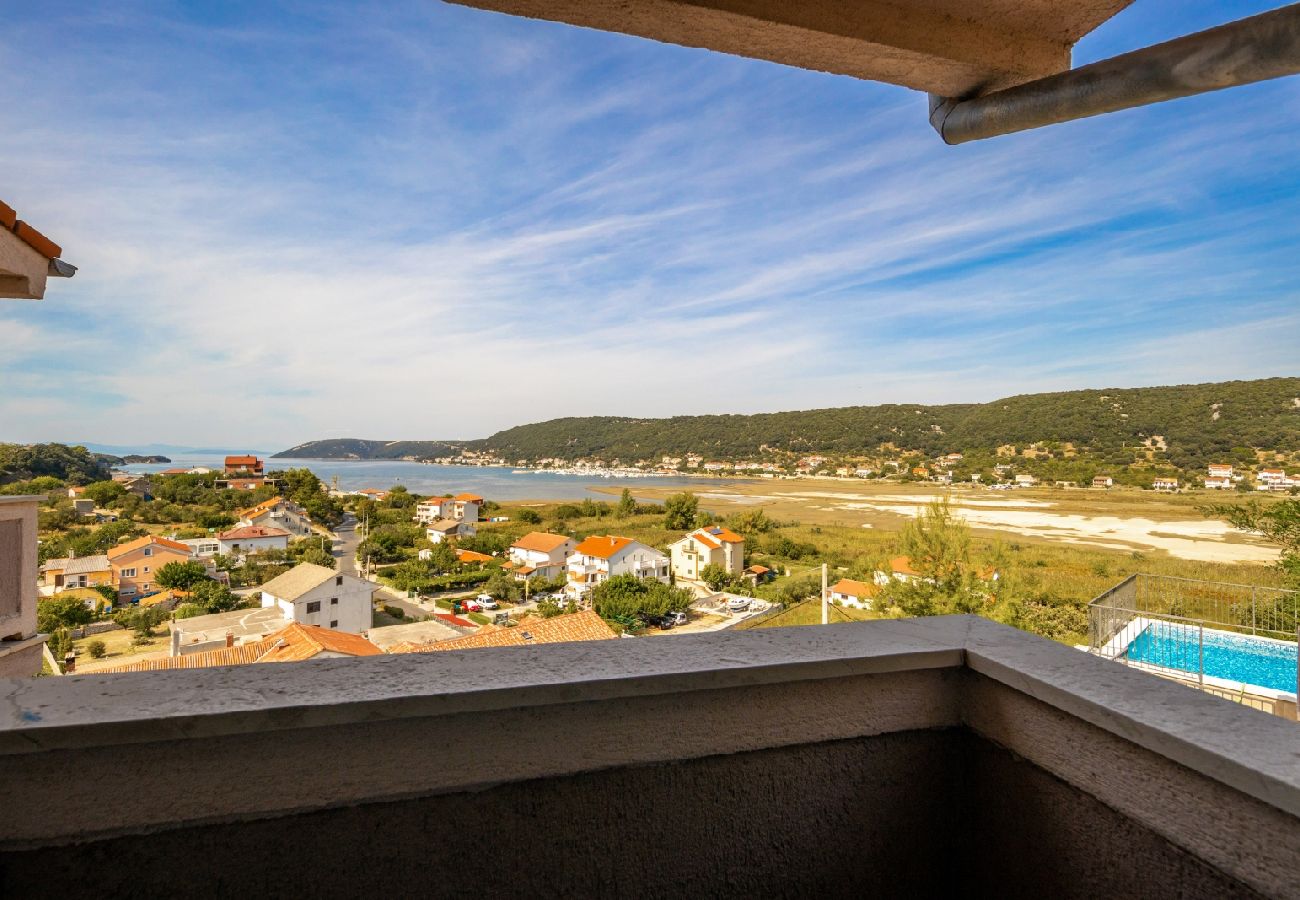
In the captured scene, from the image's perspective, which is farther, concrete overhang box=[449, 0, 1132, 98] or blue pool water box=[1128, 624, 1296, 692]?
blue pool water box=[1128, 624, 1296, 692]

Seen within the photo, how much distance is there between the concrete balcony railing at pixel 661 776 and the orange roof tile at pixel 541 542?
18634mm

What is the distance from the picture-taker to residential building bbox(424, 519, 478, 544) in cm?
2088

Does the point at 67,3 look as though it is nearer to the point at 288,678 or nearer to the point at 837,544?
the point at 288,678

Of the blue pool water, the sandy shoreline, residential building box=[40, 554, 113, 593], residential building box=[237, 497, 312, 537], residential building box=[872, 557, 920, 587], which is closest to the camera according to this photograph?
the blue pool water

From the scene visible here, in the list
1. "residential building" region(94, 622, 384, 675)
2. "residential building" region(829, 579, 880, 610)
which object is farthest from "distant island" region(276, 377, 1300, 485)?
"residential building" region(94, 622, 384, 675)

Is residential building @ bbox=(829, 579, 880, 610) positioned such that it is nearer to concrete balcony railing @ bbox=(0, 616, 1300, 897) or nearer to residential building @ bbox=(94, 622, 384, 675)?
residential building @ bbox=(94, 622, 384, 675)

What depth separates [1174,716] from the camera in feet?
2.07

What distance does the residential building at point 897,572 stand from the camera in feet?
37.1

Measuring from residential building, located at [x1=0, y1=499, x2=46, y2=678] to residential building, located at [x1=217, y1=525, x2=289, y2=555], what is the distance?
1604 centimetres

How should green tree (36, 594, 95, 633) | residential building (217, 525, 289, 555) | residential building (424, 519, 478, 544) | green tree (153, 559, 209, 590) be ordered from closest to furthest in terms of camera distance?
green tree (36, 594, 95, 633) → green tree (153, 559, 209, 590) → residential building (217, 525, 289, 555) → residential building (424, 519, 478, 544)

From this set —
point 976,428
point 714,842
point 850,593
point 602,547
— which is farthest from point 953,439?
point 714,842

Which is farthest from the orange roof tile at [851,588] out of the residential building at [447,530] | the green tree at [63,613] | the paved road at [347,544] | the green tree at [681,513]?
the green tree at [63,613]

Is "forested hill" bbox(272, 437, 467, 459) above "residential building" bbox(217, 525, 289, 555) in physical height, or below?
above

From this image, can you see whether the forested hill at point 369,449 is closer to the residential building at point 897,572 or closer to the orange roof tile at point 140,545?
the orange roof tile at point 140,545
